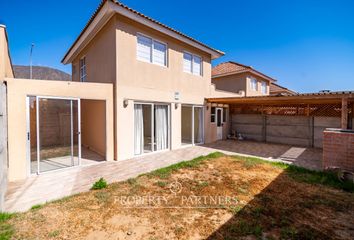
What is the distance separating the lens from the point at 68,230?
3.34m

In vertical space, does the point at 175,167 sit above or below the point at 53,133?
below

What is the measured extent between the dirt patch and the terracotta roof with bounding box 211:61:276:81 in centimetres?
1485

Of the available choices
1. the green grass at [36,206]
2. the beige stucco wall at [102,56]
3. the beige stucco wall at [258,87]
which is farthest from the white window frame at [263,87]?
the green grass at [36,206]

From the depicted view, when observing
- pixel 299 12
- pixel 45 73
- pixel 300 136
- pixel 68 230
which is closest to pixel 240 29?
pixel 299 12

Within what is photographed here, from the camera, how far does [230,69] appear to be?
64.6 feet

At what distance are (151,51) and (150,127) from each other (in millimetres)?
4085

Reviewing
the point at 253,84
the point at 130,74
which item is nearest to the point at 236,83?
the point at 253,84

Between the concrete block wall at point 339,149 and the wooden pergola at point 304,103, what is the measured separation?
7.23ft

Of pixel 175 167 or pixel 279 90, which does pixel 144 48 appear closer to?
pixel 175 167

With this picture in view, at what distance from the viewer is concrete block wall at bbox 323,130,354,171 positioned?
6.41m

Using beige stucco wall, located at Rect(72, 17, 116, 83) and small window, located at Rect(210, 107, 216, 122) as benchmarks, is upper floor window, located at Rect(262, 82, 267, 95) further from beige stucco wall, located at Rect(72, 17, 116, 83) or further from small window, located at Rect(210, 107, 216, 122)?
beige stucco wall, located at Rect(72, 17, 116, 83)

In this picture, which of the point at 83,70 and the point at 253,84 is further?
the point at 253,84

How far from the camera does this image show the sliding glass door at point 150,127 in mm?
8993

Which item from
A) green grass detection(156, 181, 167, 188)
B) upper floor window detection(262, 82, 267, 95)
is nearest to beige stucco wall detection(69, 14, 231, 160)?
green grass detection(156, 181, 167, 188)
